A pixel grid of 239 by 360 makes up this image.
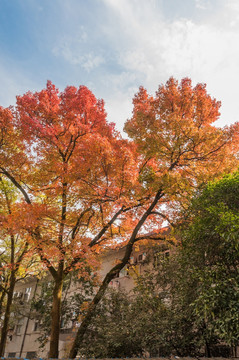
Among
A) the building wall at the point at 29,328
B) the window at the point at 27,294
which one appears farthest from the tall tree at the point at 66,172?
the window at the point at 27,294

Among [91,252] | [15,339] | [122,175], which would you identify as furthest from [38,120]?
[15,339]

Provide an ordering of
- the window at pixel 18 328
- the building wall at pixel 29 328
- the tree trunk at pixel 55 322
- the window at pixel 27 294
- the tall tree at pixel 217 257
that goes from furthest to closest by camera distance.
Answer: the window at pixel 27 294, the window at pixel 18 328, the building wall at pixel 29 328, the tree trunk at pixel 55 322, the tall tree at pixel 217 257

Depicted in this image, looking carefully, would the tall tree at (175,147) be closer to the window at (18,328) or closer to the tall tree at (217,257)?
the tall tree at (217,257)

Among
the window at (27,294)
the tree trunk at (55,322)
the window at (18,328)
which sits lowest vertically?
the window at (18,328)

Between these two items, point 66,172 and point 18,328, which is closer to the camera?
point 66,172

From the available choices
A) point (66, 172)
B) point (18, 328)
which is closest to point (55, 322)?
point (66, 172)

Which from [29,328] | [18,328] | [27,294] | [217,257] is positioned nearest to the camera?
[217,257]

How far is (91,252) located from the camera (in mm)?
12070

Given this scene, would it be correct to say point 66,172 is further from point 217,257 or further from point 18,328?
point 18,328

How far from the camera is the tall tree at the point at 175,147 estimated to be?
11229mm

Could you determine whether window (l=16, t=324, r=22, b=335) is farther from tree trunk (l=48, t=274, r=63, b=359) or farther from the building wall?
tree trunk (l=48, t=274, r=63, b=359)

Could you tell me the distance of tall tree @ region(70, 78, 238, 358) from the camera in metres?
11.2

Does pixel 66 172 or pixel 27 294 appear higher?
pixel 66 172

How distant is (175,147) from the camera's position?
11.4 metres
